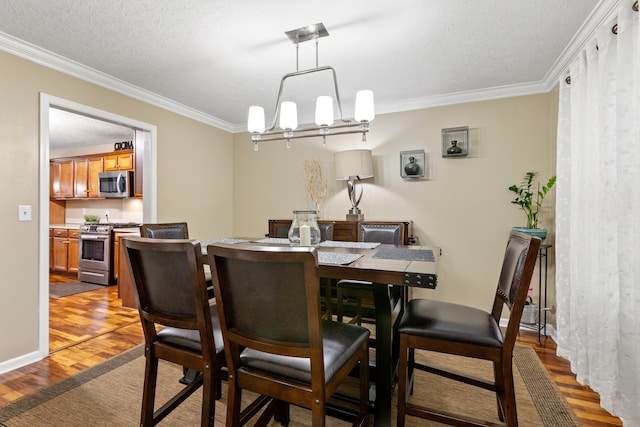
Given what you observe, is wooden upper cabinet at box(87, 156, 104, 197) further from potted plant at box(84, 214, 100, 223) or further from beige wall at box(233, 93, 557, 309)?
beige wall at box(233, 93, 557, 309)

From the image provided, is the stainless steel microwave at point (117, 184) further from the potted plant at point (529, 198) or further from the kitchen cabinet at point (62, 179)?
the potted plant at point (529, 198)

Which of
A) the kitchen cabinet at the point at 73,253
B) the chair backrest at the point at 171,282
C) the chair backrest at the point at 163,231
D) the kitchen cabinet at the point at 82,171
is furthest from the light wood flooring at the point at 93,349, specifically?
the kitchen cabinet at the point at 82,171

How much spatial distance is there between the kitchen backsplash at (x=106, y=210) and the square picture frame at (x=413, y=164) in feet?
14.9

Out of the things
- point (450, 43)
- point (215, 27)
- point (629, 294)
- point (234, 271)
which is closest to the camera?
point (234, 271)

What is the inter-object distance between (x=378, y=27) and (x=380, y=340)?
198 cm

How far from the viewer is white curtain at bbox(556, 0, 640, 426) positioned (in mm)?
1596

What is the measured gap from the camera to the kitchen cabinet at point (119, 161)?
203 inches

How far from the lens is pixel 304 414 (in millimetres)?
1804

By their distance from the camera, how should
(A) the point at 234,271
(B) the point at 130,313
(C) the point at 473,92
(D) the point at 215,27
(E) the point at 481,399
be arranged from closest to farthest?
(A) the point at 234,271 → (E) the point at 481,399 → (D) the point at 215,27 → (C) the point at 473,92 → (B) the point at 130,313

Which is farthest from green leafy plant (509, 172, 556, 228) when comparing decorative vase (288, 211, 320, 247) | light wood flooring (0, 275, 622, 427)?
decorative vase (288, 211, 320, 247)

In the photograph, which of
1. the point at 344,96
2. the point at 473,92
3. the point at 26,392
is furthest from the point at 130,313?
the point at 473,92

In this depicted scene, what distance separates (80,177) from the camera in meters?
5.63

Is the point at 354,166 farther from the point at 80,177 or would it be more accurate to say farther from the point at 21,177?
the point at 80,177

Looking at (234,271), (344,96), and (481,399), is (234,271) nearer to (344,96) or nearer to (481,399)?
(481,399)
